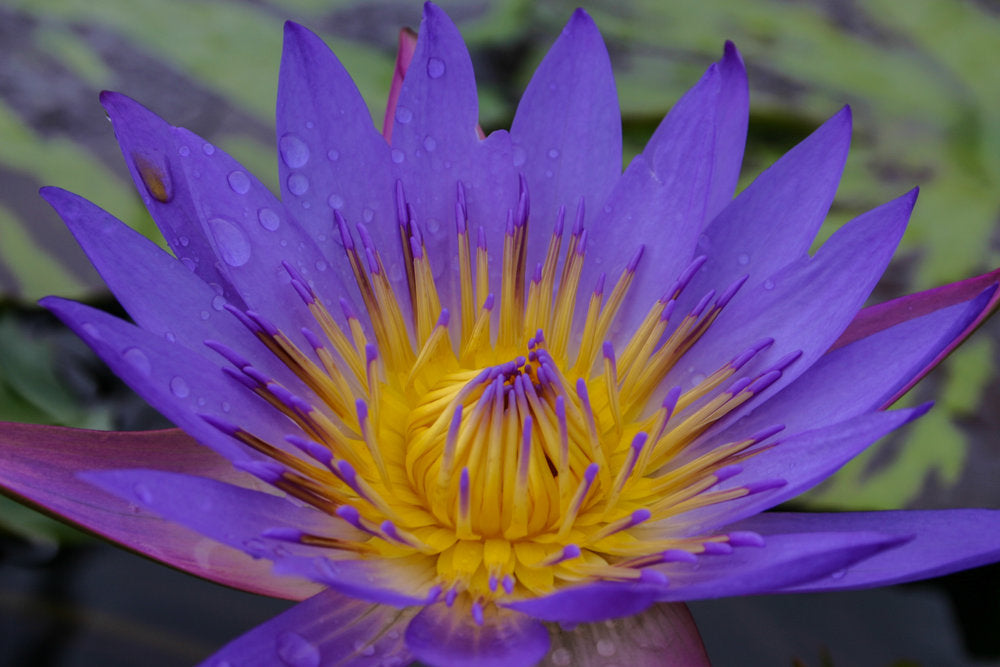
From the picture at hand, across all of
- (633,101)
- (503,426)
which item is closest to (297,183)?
(503,426)

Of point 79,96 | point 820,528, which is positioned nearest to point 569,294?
point 820,528

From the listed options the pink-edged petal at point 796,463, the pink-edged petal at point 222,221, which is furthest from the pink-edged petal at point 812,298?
the pink-edged petal at point 222,221

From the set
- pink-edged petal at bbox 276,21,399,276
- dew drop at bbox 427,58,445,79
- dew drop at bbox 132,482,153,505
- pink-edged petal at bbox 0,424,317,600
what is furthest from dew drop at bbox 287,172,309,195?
dew drop at bbox 132,482,153,505

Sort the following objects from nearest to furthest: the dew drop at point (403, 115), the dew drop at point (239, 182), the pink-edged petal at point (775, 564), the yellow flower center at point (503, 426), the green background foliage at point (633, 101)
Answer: the pink-edged petal at point (775, 564) → the yellow flower center at point (503, 426) → the dew drop at point (239, 182) → the dew drop at point (403, 115) → the green background foliage at point (633, 101)

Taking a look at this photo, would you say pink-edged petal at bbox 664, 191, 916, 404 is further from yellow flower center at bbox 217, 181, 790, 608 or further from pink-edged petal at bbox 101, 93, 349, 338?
pink-edged petal at bbox 101, 93, 349, 338

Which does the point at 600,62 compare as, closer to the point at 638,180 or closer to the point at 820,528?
the point at 638,180

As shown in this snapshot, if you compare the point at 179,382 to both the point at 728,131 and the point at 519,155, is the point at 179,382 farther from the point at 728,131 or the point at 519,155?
the point at 728,131

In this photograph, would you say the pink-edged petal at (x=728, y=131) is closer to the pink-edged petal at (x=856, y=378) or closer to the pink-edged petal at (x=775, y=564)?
the pink-edged petal at (x=856, y=378)
